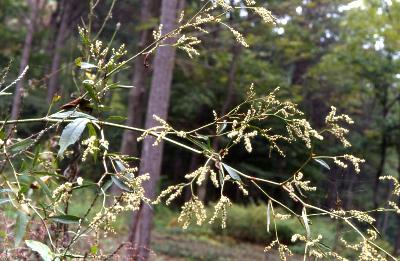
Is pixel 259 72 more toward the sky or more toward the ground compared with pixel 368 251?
more toward the sky

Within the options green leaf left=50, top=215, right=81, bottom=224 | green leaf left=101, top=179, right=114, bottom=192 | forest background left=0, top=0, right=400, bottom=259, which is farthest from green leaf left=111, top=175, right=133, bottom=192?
forest background left=0, top=0, right=400, bottom=259

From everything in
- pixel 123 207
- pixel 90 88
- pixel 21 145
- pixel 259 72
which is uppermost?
pixel 259 72

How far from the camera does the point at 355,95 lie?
17.0m

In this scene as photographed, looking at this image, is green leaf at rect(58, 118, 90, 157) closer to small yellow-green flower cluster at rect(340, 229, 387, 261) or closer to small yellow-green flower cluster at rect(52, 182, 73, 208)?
small yellow-green flower cluster at rect(52, 182, 73, 208)

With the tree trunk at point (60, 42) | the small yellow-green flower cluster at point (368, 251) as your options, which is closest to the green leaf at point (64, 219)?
the small yellow-green flower cluster at point (368, 251)

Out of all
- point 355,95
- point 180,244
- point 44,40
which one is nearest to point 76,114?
point 180,244

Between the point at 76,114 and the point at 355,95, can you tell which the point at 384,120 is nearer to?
the point at 355,95

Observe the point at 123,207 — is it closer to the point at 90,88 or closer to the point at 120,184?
the point at 120,184

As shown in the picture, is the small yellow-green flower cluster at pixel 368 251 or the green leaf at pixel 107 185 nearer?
the small yellow-green flower cluster at pixel 368 251

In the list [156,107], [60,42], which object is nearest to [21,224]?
[156,107]

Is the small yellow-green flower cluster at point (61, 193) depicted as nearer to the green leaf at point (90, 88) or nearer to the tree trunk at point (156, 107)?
the green leaf at point (90, 88)

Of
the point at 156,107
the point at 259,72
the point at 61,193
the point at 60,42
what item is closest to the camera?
the point at 61,193

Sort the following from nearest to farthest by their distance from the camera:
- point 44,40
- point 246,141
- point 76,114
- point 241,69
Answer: point 246,141 → point 76,114 → point 241,69 → point 44,40

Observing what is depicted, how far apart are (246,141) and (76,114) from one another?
428 mm
